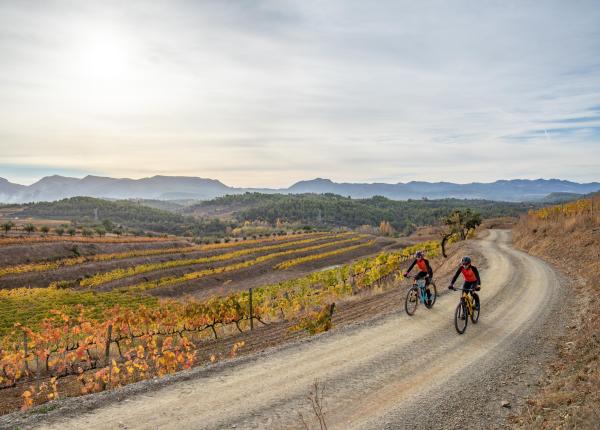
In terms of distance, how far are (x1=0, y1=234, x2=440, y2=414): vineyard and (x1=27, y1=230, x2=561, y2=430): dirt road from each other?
8.14 ft

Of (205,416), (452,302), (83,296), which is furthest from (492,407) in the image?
(83,296)

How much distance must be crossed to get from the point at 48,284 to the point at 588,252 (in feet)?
171

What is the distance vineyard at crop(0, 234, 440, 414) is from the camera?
1357cm

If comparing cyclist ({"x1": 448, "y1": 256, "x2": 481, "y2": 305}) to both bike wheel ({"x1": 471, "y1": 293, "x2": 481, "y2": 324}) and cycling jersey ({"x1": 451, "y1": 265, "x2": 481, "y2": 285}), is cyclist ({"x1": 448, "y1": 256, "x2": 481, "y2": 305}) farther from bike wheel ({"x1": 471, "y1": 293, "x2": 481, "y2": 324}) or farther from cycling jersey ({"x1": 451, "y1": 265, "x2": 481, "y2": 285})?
bike wheel ({"x1": 471, "y1": 293, "x2": 481, "y2": 324})

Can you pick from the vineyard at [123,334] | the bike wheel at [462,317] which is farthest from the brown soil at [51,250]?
the bike wheel at [462,317]

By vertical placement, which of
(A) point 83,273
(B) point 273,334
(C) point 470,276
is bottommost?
(A) point 83,273

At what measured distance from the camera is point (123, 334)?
846 inches

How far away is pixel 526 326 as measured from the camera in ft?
51.0

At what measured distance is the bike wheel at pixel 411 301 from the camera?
17188 mm

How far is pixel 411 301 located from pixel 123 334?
14.6 meters

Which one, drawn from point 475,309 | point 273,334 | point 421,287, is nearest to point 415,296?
point 421,287

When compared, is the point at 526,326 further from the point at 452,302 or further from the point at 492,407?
the point at 492,407

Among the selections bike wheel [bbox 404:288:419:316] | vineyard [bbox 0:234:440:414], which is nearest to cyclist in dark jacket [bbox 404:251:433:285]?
bike wheel [bbox 404:288:419:316]

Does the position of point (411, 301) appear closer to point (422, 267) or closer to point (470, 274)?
point (422, 267)
